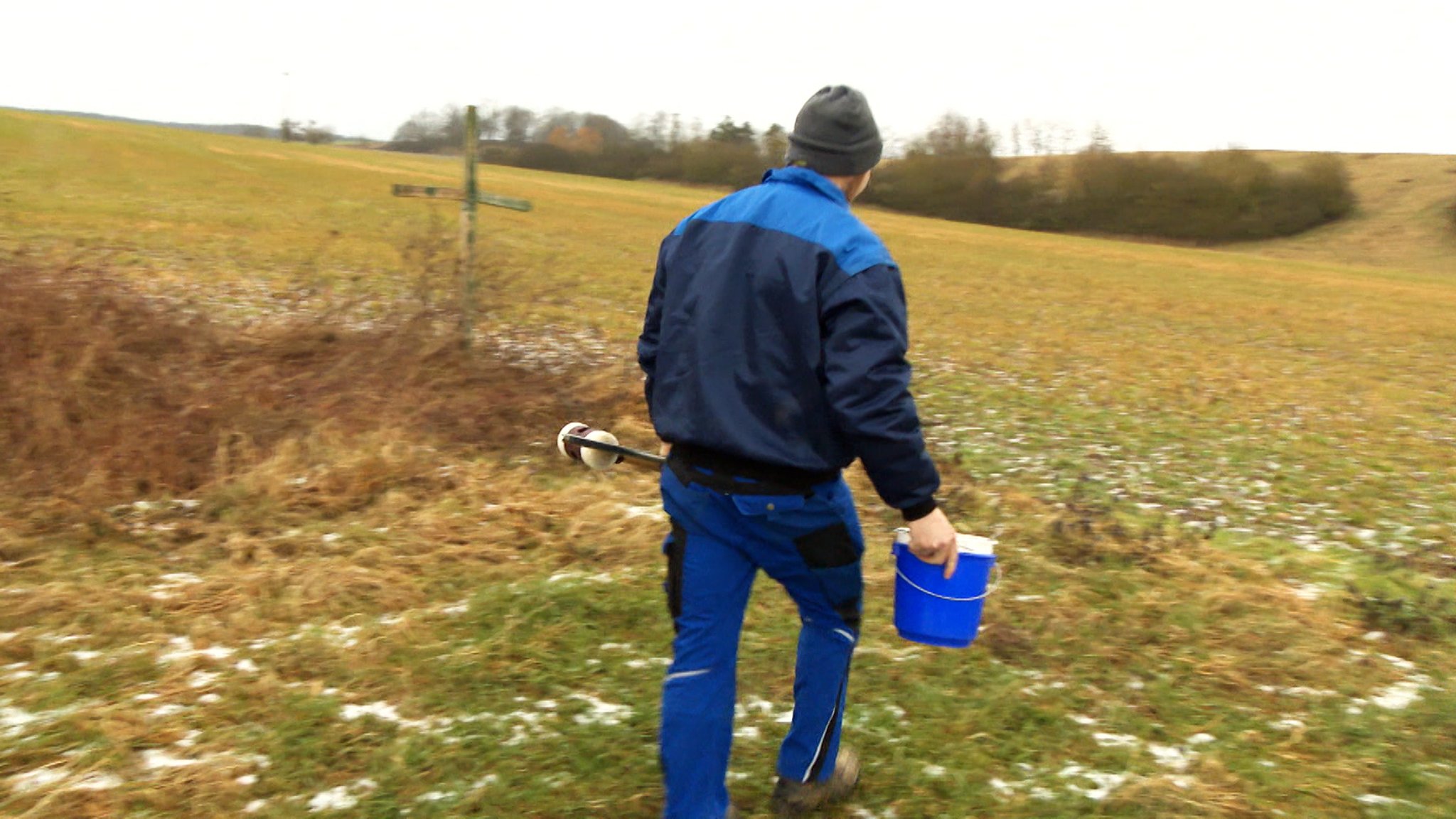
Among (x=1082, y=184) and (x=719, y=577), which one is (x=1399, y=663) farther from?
(x=1082, y=184)

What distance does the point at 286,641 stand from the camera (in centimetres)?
423

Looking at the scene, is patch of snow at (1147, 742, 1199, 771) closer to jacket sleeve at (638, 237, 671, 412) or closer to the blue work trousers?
the blue work trousers

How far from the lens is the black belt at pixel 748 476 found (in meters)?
2.71

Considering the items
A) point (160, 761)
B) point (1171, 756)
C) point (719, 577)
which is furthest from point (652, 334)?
point (1171, 756)

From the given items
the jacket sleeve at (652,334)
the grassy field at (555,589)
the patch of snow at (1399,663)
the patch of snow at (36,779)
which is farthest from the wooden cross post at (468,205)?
the patch of snow at (1399,663)

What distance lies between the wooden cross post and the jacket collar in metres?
6.60

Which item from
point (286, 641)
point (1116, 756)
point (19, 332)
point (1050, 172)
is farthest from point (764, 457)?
point (1050, 172)

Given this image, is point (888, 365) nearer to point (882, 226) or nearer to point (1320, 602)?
point (1320, 602)

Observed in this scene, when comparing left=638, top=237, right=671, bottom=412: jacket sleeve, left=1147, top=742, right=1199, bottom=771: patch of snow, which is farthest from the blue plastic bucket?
left=1147, top=742, right=1199, bottom=771: patch of snow

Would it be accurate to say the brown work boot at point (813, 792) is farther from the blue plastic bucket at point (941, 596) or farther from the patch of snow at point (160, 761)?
the patch of snow at point (160, 761)

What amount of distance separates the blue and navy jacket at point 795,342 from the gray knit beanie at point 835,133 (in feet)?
0.19

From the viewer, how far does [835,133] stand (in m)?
2.77

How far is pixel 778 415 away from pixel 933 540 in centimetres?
56

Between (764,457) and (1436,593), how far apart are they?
181 inches
